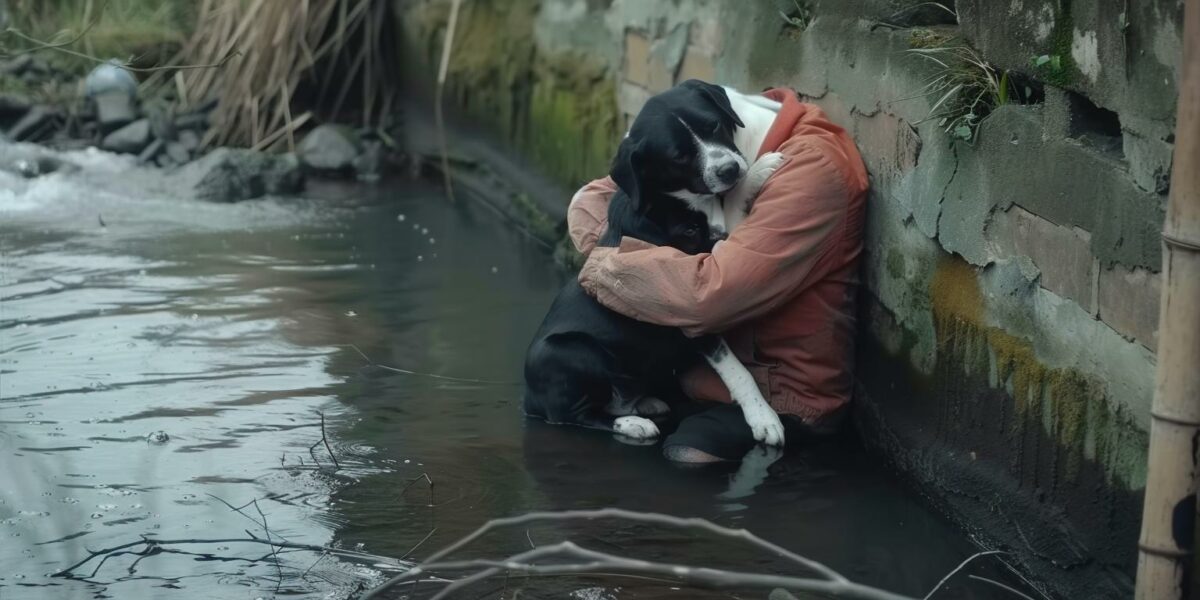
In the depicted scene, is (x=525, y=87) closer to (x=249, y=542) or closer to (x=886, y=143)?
(x=886, y=143)

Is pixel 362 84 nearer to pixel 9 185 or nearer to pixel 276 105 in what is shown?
pixel 276 105

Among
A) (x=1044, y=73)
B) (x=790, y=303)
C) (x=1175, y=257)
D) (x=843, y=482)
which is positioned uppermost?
(x=1044, y=73)

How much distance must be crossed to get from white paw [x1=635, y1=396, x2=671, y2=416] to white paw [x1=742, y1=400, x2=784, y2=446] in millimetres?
432

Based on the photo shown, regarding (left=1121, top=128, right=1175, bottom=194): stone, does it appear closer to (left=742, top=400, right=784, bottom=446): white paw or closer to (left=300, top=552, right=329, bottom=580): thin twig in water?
(left=742, top=400, right=784, bottom=446): white paw

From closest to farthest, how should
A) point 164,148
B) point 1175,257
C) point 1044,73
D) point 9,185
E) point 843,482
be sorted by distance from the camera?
point 1175,257, point 1044,73, point 843,482, point 9,185, point 164,148

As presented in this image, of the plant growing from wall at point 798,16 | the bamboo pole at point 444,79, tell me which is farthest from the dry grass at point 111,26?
the plant growing from wall at point 798,16

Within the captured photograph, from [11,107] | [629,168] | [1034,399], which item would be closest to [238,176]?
[11,107]

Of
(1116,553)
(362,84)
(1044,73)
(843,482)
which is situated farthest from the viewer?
(362,84)

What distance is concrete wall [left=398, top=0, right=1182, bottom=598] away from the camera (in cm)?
292

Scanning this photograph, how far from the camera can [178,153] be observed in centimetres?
899

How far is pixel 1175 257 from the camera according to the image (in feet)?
8.38

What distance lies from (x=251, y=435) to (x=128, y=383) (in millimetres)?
736

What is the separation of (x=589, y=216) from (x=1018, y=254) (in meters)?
1.70

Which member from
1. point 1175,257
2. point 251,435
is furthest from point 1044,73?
point 251,435
